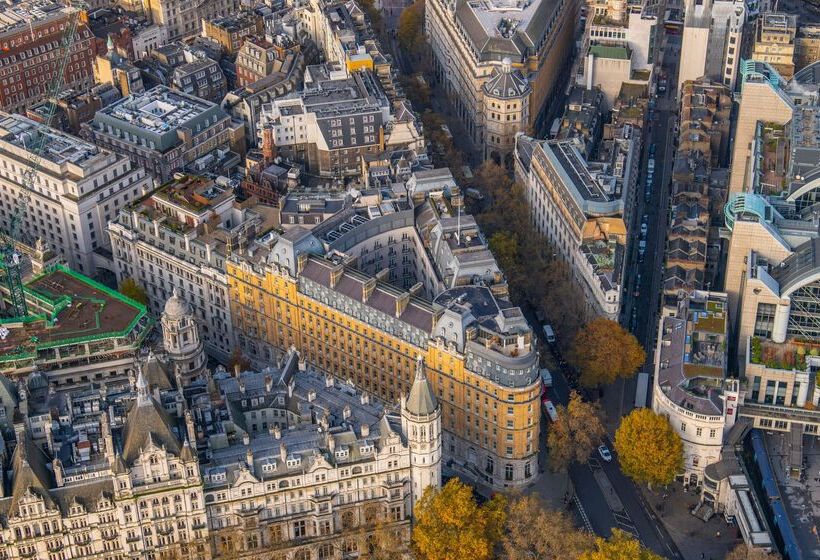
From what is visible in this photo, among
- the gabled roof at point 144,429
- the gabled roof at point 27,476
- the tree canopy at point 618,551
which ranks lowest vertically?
the tree canopy at point 618,551

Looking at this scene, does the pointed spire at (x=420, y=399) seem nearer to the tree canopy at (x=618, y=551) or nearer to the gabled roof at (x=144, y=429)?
the tree canopy at (x=618, y=551)

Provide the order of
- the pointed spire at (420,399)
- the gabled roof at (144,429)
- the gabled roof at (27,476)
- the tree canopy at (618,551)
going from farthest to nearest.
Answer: the pointed spire at (420,399)
the tree canopy at (618,551)
the gabled roof at (144,429)
the gabled roof at (27,476)

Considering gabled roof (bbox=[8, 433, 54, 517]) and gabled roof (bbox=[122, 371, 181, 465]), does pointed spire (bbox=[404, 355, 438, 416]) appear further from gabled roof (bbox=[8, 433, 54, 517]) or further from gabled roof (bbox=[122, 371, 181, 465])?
gabled roof (bbox=[8, 433, 54, 517])

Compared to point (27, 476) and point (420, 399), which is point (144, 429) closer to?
point (27, 476)

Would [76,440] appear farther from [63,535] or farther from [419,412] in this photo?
[419,412]

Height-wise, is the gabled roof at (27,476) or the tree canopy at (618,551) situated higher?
the gabled roof at (27,476)

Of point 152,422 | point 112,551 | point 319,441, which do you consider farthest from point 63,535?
point 319,441

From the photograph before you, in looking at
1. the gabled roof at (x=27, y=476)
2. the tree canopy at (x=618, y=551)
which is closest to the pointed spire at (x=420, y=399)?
the tree canopy at (x=618, y=551)

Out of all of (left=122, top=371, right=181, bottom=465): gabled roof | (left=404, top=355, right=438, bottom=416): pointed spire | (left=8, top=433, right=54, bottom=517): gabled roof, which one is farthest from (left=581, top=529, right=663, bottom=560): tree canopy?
(left=8, top=433, right=54, bottom=517): gabled roof
